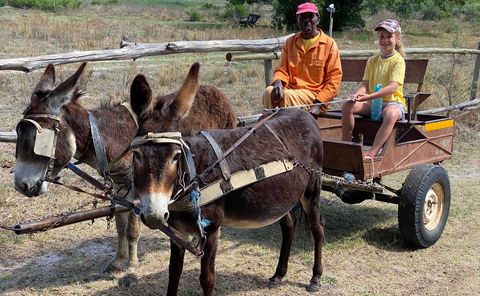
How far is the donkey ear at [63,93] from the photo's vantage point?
3.65 metres

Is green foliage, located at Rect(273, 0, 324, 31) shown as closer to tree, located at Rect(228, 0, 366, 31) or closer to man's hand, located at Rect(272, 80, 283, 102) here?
tree, located at Rect(228, 0, 366, 31)

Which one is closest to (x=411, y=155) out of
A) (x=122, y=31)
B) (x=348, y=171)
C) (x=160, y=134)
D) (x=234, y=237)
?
(x=348, y=171)

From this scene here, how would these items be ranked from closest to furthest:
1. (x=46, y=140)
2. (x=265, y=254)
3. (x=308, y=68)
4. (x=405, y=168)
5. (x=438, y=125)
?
(x=46, y=140) → (x=265, y=254) → (x=405, y=168) → (x=438, y=125) → (x=308, y=68)

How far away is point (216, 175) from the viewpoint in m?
3.45

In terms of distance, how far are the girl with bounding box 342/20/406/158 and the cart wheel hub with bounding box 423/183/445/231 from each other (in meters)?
0.85

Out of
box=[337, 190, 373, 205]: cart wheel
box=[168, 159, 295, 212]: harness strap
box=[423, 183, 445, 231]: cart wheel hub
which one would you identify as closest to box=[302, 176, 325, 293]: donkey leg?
box=[168, 159, 295, 212]: harness strap

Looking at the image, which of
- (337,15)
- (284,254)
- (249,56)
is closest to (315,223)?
(284,254)

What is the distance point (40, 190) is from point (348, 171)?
2.84 metres

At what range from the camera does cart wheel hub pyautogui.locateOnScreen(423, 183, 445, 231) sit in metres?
5.44

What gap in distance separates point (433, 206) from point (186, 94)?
361 centimetres

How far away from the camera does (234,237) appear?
567 cm

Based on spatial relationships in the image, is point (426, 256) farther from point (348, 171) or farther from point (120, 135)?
point (120, 135)

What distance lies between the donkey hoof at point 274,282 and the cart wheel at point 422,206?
4.84 ft

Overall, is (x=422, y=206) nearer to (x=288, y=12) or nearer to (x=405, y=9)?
(x=288, y=12)
